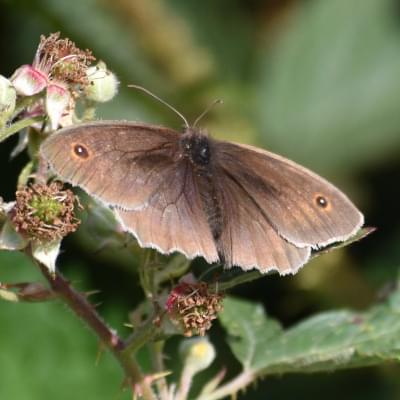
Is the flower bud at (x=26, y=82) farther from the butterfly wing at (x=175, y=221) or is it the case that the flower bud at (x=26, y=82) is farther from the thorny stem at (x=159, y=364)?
the thorny stem at (x=159, y=364)

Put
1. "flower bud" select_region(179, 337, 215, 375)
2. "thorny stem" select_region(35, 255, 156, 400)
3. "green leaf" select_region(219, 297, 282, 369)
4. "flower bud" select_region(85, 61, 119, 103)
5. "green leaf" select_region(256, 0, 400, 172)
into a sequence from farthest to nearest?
"green leaf" select_region(256, 0, 400, 172)
"green leaf" select_region(219, 297, 282, 369)
"flower bud" select_region(179, 337, 215, 375)
"flower bud" select_region(85, 61, 119, 103)
"thorny stem" select_region(35, 255, 156, 400)

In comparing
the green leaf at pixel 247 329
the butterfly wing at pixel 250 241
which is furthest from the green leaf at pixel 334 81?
the butterfly wing at pixel 250 241

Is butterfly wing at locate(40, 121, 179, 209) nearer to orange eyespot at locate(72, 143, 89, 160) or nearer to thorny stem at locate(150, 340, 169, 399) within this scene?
orange eyespot at locate(72, 143, 89, 160)

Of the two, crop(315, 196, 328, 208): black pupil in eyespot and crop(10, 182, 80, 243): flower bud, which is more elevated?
crop(10, 182, 80, 243): flower bud

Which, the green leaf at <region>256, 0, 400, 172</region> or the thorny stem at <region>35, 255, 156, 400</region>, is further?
the green leaf at <region>256, 0, 400, 172</region>

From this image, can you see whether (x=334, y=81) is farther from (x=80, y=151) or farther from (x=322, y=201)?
(x=80, y=151)

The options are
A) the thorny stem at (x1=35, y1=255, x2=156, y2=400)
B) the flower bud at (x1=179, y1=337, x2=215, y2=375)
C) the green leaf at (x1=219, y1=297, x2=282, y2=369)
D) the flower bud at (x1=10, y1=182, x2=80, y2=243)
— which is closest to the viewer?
the flower bud at (x1=10, y1=182, x2=80, y2=243)

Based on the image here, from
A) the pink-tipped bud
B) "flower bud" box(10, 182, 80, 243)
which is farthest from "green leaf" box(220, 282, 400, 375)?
the pink-tipped bud
